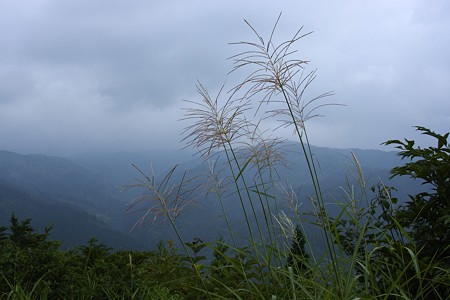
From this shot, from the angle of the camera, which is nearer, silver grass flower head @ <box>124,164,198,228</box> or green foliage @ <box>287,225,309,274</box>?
silver grass flower head @ <box>124,164,198,228</box>

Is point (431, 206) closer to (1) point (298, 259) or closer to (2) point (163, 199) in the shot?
(1) point (298, 259)

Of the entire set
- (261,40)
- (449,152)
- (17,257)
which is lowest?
(17,257)

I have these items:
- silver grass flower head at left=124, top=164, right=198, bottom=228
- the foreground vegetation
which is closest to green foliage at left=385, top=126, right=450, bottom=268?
the foreground vegetation

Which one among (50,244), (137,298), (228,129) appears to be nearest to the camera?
(228,129)

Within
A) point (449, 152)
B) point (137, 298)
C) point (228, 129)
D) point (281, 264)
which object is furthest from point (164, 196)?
point (449, 152)

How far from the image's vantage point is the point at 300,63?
11.3ft

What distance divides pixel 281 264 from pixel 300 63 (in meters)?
1.58

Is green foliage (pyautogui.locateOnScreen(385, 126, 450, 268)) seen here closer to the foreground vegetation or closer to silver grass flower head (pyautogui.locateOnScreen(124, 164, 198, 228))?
the foreground vegetation

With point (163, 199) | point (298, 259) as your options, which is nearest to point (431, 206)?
point (298, 259)

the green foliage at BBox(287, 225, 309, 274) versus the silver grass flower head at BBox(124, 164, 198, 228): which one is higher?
the silver grass flower head at BBox(124, 164, 198, 228)

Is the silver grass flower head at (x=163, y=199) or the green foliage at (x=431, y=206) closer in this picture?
the silver grass flower head at (x=163, y=199)

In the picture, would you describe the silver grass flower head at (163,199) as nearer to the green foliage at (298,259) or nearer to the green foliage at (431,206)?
the green foliage at (298,259)

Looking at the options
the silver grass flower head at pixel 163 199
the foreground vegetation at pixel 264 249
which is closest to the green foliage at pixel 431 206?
the foreground vegetation at pixel 264 249

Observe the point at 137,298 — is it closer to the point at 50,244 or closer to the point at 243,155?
the point at 50,244
